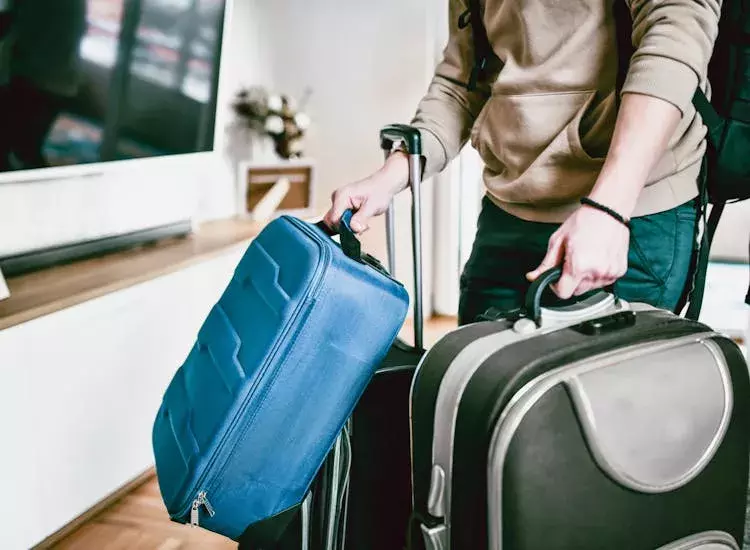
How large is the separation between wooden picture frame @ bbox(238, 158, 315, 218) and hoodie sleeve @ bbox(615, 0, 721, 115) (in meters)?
1.86

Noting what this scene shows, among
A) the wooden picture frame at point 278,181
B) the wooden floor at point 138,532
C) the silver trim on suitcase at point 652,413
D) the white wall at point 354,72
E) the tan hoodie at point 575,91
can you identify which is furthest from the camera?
the white wall at point 354,72

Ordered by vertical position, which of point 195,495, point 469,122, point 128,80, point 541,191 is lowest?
point 195,495

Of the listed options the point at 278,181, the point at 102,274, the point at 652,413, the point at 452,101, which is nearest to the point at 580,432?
the point at 652,413

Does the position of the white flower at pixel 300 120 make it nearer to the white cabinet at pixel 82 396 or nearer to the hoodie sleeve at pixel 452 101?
the white cabinet at pixel 82 396

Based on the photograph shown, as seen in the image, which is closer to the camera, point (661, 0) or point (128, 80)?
point (661, 0)

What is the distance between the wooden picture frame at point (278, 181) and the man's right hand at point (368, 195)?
1542 millimetres

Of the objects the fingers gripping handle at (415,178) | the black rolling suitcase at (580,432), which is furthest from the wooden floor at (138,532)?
the black rolling suitcase at (580,432)

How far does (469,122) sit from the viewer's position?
1099 millimetres

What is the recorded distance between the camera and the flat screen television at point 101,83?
5.12 feet

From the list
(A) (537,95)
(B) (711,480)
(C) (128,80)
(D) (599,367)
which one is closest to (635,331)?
(D) (599,367)

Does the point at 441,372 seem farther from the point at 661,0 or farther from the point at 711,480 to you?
the point at 661,0

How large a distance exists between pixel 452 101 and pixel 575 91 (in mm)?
249

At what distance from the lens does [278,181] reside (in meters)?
2.61

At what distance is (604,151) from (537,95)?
4.4 inches
